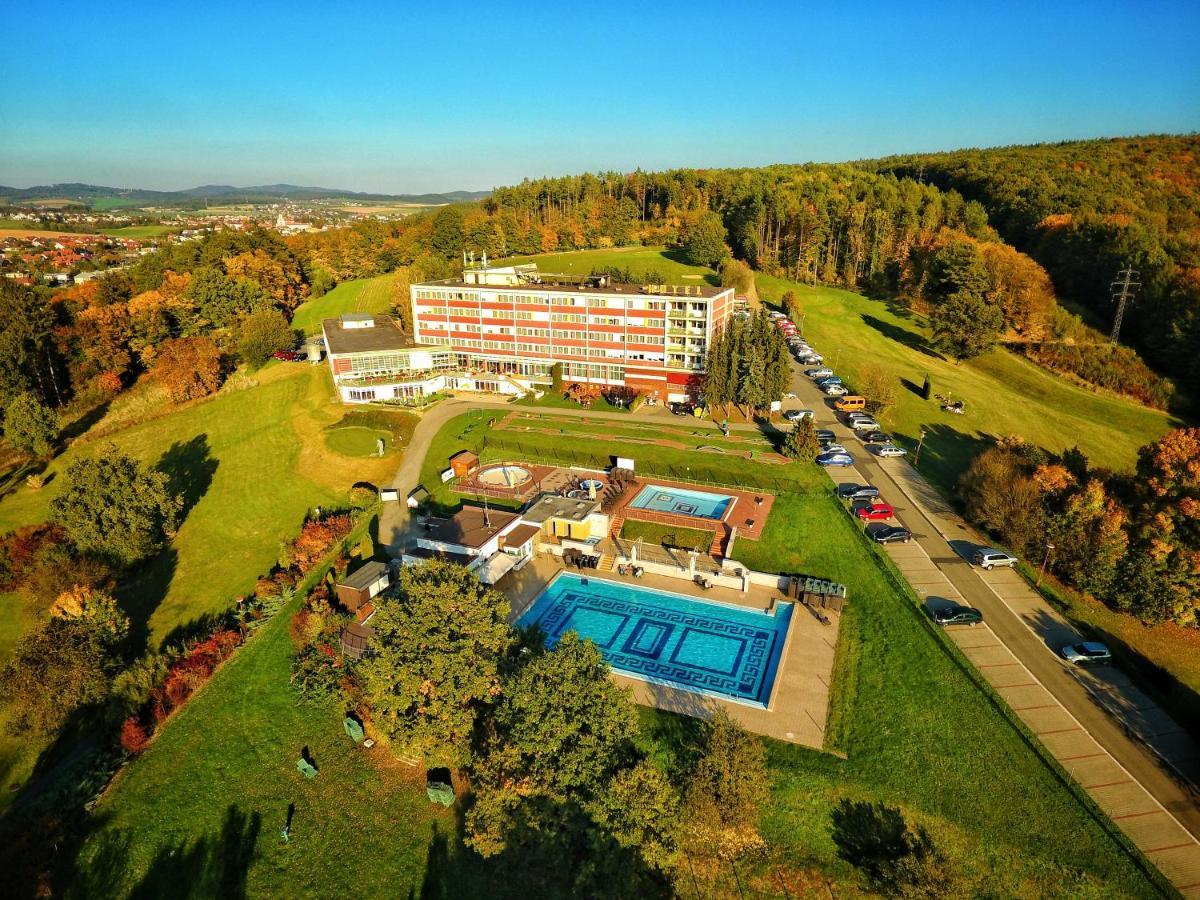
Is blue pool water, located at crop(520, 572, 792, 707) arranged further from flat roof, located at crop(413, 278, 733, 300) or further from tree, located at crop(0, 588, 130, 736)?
flat roof, located at crop(413, 278, 733, 300)

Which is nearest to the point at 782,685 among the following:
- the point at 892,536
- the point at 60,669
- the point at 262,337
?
the point at 892,536

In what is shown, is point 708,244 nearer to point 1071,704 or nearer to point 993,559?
point 993,559

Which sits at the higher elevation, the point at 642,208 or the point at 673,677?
the point at 642,208

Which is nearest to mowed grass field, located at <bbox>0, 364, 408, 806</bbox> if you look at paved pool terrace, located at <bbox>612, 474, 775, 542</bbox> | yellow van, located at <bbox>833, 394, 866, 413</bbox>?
paved pool terrace, located at <bbox>612, 474, 775, 542</bbox>

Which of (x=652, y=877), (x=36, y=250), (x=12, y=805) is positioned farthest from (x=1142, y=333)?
(x=36, y=250)

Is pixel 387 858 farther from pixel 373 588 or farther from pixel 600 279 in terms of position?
pixel 600 279
